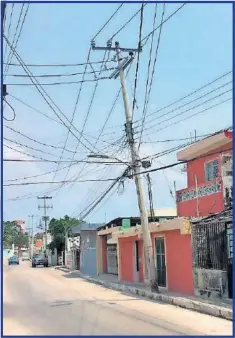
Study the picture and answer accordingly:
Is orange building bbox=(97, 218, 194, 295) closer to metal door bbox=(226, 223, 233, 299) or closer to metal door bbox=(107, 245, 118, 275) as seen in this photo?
metal door bbox=(226, 223, 233, 299)

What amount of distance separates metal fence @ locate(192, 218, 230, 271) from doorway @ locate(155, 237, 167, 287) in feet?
13.5

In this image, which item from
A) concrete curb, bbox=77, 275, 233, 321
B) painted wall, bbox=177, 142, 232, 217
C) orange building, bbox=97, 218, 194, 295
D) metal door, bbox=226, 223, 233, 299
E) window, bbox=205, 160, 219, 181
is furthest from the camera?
window, bbox=205, 160, 219, 181

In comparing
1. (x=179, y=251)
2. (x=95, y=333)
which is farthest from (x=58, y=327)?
(x=179, y=251)

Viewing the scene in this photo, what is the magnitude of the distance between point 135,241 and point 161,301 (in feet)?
34.0

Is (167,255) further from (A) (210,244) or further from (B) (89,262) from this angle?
(B) (89,262)

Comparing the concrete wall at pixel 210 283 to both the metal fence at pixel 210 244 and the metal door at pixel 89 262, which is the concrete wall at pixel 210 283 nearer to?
the metal fence at pixel 210 244

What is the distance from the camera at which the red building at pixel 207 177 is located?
20203 millimetres

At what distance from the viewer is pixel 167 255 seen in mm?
21922

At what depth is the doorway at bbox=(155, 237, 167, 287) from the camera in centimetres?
2258

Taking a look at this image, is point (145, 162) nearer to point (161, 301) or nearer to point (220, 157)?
point (220, 157)

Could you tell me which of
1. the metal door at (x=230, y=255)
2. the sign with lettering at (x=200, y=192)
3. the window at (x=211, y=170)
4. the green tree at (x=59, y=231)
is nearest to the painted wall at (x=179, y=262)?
the sign with lettering at (x=200, y=192)

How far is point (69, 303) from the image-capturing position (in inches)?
703

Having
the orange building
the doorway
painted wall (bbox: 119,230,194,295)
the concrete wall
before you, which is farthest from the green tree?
the concrete wall

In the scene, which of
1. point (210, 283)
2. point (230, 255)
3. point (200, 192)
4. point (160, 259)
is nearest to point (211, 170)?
point (200, 192)
